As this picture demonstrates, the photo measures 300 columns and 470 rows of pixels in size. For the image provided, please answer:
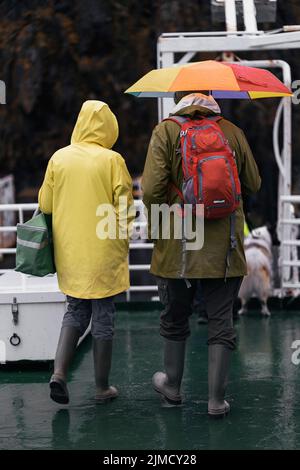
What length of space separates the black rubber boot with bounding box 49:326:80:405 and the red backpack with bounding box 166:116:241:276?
1121mm

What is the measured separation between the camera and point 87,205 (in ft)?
19.6

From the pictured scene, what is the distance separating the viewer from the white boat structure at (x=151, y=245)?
693 cm

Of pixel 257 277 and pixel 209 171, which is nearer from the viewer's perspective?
pixel 209 171

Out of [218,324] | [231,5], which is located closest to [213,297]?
[218,324]

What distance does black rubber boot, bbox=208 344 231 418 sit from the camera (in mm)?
5734

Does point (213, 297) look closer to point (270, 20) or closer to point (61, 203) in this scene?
point (61, 203)

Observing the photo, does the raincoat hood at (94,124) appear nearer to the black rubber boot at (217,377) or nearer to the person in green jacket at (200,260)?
the person in green jacket at (200,260)

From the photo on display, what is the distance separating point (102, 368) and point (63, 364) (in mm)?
254

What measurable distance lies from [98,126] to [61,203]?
0.52 meters

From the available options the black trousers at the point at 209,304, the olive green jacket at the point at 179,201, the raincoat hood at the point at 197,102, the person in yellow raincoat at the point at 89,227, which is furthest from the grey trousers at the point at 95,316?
the raincoat hood at the point at 197,102

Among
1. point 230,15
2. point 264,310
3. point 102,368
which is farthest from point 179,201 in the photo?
point 230,15

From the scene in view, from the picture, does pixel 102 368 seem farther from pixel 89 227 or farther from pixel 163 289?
pixel 89 227

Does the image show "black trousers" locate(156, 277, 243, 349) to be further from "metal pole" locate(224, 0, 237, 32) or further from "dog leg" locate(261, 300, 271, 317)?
"metal pole" locate(224, 0, 237, 32)

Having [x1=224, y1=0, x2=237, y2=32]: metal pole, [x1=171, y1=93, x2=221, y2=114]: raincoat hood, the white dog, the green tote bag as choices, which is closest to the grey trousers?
the green tote bag
